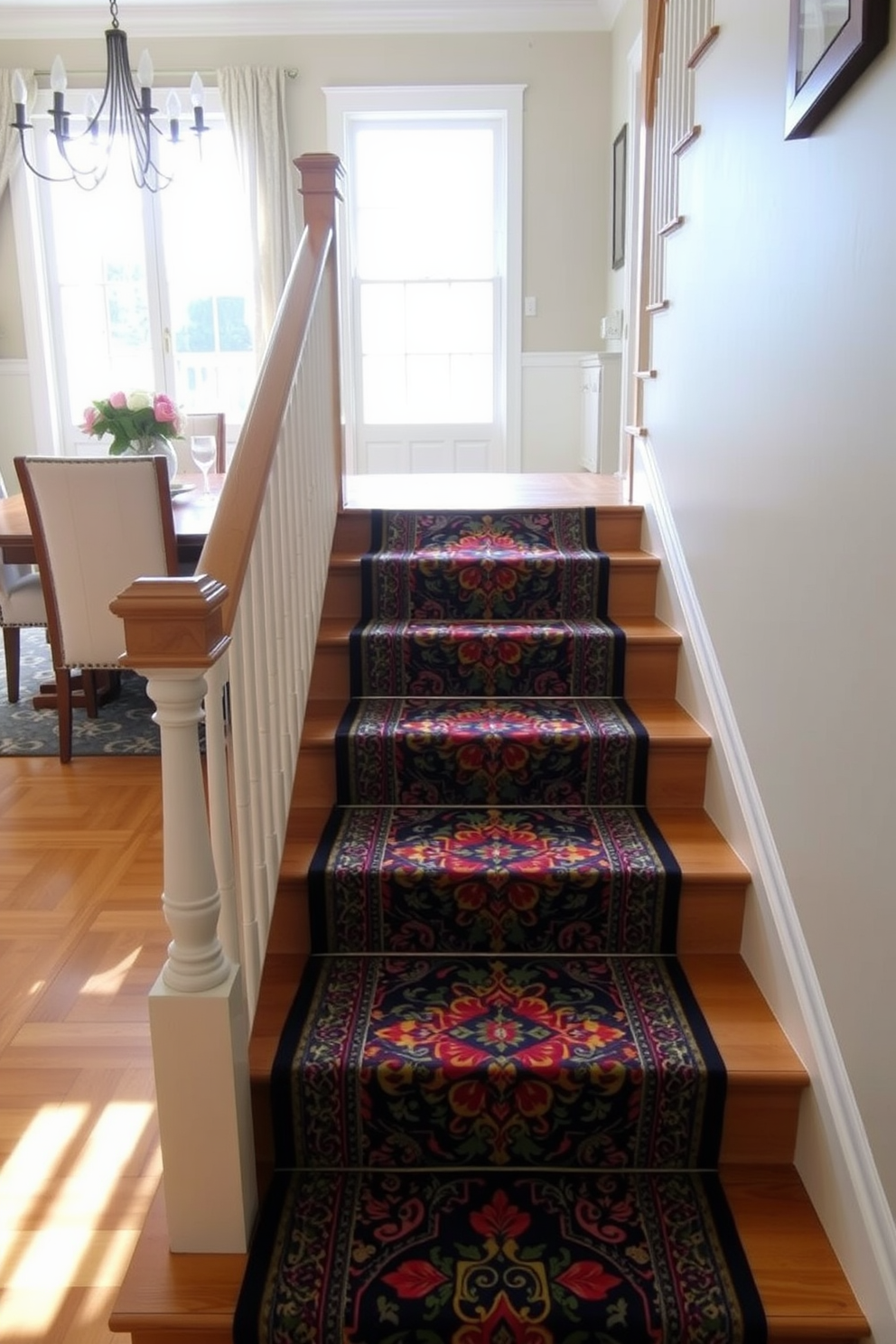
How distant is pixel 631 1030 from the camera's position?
1728 mm

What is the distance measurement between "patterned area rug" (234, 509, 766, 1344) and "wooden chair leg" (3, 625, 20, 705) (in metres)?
2.41

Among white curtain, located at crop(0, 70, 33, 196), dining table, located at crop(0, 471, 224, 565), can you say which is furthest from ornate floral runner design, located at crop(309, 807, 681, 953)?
white curtain, located at crop(0, 70, 33, 196)

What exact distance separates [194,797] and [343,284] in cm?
516

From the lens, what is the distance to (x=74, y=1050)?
6.86 ft

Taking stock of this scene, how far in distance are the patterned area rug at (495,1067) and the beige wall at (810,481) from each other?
1.01 feet

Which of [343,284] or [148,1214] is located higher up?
[343,284]

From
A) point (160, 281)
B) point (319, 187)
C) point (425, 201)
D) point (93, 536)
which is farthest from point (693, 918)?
point (160, 281)

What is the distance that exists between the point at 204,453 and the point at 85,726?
4.03 ft

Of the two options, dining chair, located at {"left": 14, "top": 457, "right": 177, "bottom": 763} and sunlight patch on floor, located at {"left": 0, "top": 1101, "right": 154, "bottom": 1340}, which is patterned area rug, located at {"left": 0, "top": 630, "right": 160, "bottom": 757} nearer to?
dining chair, located at {"left": 14, "top": 457, "right": 177, "bottom": 763}

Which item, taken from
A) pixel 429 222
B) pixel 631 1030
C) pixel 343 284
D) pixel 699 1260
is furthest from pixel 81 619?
pixel 429 222

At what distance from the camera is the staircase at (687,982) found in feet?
4.62

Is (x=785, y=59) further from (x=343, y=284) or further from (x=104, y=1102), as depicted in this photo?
(x=343, y=284)

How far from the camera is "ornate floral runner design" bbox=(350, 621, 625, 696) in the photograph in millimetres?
2520

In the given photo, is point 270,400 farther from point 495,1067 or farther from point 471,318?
point 471,318
